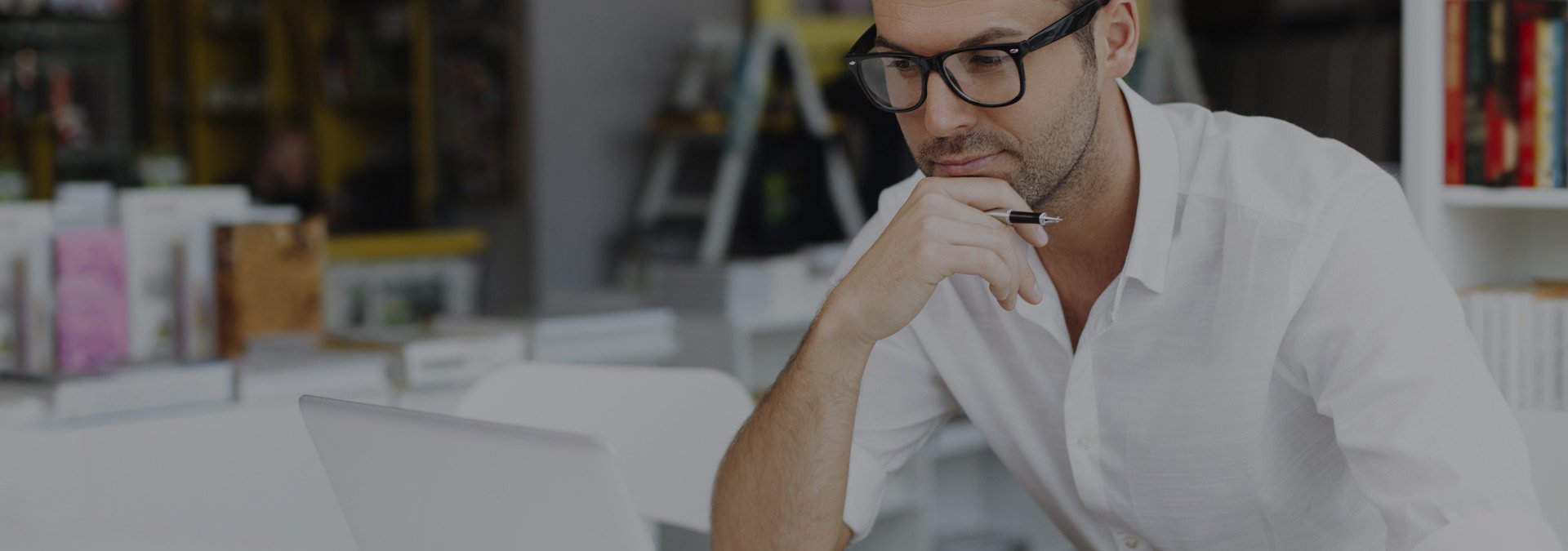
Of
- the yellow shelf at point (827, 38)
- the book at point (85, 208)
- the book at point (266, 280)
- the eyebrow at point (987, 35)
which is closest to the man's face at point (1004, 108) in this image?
the eyebrow at point (987, 35)

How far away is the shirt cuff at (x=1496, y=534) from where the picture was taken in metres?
1.07

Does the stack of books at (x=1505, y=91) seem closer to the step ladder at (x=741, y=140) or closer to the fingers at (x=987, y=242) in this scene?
the fingers at (x=987, y=242)

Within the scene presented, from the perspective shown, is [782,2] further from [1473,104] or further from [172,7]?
[172,7]

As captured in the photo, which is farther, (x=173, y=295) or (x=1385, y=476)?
(x=173, y=295)

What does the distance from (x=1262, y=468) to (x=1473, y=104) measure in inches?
39.1

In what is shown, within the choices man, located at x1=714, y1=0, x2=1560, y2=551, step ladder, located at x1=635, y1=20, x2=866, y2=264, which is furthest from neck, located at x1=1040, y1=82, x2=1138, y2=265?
step ladder, located at x1=635, y1=20, x2=866, y2=264

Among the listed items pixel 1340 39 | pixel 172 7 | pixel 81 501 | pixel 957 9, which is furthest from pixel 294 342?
pixel 172 7

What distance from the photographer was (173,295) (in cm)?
242

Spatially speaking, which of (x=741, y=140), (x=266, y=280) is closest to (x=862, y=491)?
(x=266, y=280)

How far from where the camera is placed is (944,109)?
1.23 meters

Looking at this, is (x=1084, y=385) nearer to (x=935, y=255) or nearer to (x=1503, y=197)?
(x=935, y=255)

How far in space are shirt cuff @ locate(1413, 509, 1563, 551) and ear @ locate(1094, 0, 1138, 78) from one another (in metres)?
0.46

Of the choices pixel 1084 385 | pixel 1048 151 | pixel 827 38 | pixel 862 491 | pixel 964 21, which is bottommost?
pixel 862 491

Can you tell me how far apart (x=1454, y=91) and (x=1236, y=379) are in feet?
3.31
